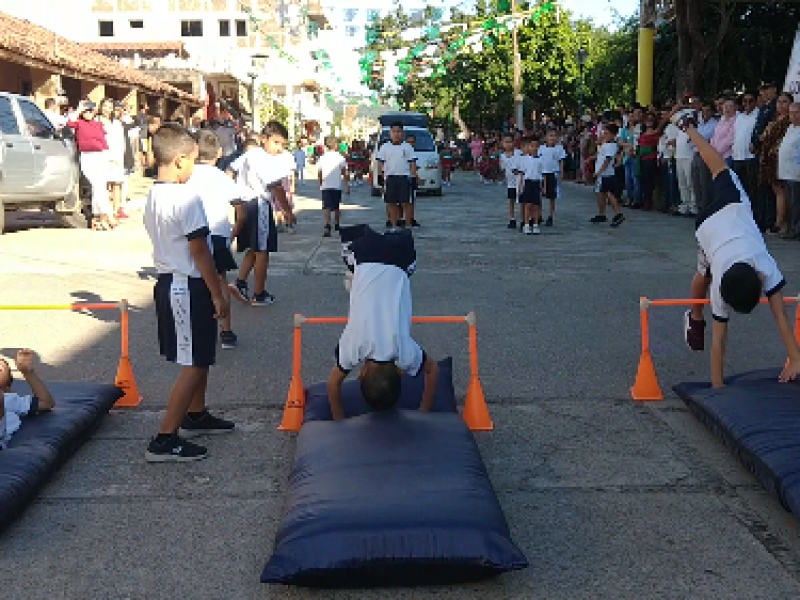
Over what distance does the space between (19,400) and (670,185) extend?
621 inches

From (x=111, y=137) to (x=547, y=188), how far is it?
7.69 m

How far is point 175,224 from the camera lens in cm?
520

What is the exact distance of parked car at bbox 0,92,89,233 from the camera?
15133mm

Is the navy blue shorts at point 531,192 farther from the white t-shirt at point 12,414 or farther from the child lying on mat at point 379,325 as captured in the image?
the white t-shirt at point 12,414

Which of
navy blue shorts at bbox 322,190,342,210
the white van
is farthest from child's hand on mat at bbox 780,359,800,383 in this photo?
the white van

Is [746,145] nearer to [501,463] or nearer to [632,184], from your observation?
[632,184]

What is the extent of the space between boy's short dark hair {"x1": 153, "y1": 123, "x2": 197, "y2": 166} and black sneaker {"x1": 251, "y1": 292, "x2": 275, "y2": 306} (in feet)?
15.2

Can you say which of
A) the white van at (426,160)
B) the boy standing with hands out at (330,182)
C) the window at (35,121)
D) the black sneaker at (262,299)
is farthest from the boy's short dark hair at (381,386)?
the white van at (426,160)

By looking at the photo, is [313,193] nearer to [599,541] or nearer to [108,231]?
[108,231]

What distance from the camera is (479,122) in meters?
58.3

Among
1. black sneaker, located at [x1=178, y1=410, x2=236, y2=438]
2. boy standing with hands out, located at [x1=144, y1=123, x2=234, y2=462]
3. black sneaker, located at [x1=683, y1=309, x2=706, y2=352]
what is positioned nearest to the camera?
boy standing with hands out, located at [x1=144, y1=123, x2=234, y2=462]

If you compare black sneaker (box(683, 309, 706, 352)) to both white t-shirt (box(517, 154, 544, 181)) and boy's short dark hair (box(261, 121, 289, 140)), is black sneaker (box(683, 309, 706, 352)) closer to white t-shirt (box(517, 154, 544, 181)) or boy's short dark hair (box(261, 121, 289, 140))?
boy's short dark hair (box(261, 121, 289, 140))

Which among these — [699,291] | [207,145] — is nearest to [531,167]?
[207,145]

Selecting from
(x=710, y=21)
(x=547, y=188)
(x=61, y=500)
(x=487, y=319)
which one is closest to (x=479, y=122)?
(x=710, y=21)
